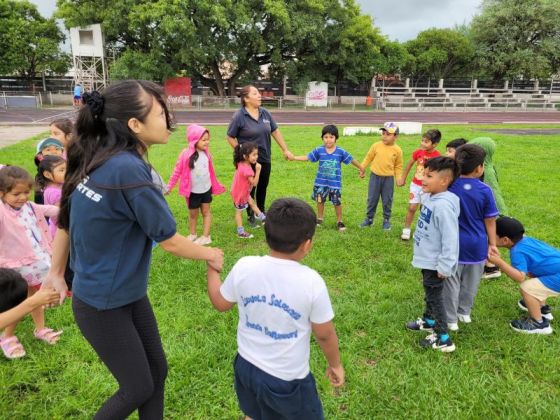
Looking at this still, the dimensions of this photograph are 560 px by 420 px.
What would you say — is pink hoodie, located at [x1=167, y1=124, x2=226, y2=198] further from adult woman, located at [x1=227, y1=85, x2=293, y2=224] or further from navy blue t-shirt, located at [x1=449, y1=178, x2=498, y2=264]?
navy blue t-shirt, located at [x1=449, y1=178, x2=498, y2=264]

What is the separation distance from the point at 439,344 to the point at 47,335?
320 centimetres

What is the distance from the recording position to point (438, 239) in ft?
10.4

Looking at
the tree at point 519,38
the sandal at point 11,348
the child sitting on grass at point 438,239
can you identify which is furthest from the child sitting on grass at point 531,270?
the tree at point 519,38

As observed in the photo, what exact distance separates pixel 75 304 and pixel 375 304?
2.88 meters

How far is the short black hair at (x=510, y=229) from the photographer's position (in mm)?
3635

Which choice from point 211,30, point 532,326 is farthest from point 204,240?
point 211,30

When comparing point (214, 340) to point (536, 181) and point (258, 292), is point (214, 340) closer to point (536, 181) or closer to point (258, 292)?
point (258, 292)

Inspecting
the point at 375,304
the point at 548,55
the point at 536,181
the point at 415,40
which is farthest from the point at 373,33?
the point at 375,304

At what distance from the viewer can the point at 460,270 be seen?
11.4 ft

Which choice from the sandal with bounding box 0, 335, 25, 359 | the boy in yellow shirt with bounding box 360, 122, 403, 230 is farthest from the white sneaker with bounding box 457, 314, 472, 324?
the sandal with bounding box 0, 335, 25, 359

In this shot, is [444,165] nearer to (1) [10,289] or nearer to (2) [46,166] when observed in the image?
(1) [10,289]

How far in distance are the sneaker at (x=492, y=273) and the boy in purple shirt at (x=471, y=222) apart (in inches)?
50.8

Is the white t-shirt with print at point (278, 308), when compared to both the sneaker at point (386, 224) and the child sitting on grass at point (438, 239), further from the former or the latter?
the sneaker at point (386, 224)

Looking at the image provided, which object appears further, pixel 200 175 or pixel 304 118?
pixel 304 118
